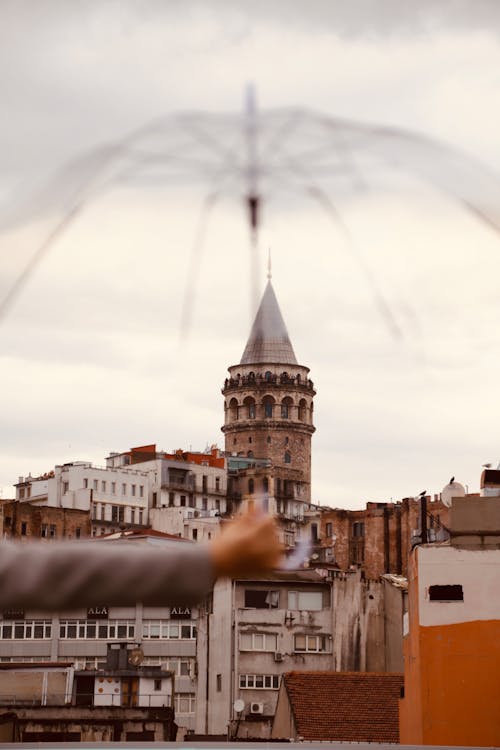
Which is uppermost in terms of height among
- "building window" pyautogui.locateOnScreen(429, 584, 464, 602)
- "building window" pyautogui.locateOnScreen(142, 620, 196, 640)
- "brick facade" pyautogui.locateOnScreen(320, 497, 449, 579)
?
"brick facade" pyautogui.locateOnScreen(320, 497, 449, 579)

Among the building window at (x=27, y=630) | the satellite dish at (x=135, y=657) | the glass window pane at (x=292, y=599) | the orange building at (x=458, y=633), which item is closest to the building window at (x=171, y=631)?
the building window at (x=27, y=630)

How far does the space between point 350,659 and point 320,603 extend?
4235mm

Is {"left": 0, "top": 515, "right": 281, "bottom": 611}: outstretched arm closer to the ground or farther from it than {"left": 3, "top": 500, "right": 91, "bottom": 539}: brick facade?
closer to the ground

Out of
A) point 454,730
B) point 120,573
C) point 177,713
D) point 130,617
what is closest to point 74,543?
point 120,573

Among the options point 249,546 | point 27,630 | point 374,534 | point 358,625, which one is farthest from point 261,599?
point 249,546

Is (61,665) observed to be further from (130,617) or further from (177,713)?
(130,617)

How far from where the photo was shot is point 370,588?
94.6 m

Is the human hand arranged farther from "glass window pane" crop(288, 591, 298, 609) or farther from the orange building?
"glass window pane" crop(288, 591, 298, 609)

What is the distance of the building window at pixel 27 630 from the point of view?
355ft

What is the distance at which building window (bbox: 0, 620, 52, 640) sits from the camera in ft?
355

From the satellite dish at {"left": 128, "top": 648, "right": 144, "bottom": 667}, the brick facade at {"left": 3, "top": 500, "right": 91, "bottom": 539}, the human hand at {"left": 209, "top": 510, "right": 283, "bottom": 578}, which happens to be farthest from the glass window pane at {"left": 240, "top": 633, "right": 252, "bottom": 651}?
the human hand at {"left": 209, "top": 510, "right": 283, "bottom": 578}

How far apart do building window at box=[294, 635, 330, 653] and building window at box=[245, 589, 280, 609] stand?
254 centimetres

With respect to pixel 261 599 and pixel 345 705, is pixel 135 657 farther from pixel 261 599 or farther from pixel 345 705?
pixel 345 705

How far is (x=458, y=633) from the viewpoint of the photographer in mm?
47781
